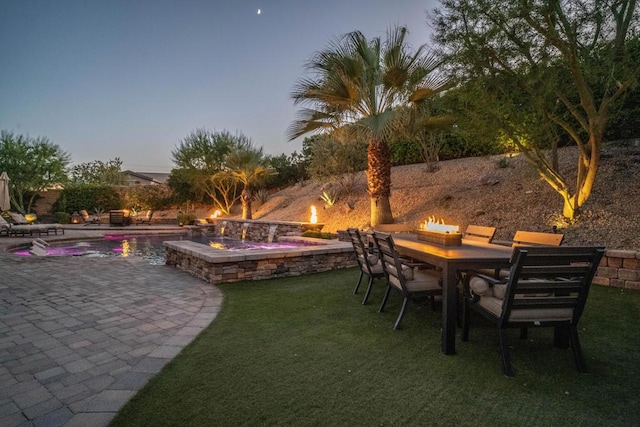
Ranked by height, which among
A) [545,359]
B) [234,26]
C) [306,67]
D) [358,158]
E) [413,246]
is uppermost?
[234,26]

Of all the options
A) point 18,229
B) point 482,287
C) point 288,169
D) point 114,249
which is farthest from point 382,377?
point 288,169

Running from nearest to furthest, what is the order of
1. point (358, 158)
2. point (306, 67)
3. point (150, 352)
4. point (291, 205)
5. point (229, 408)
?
1. point (229, 408)
2. point (150, 352)
3. point (306, 67)
4. point (358, 158)
5. point (291, 205)

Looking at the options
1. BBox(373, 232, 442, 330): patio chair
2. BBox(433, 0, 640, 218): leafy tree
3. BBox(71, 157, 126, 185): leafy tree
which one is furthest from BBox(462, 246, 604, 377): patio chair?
BBox(71, 157, 126, 185): leafy tree

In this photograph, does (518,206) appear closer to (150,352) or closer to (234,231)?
(150,352)

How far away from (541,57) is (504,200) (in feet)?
13.5

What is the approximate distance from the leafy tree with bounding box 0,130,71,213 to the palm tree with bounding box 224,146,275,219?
44.0ft

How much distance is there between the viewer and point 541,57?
589 centimetres

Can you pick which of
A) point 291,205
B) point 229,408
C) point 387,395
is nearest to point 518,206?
point 387,395

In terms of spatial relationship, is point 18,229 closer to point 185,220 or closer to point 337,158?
point 185,220

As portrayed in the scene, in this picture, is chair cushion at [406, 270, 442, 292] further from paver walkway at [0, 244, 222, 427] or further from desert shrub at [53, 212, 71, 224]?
desert shrub at [53, 212, 71, 224]

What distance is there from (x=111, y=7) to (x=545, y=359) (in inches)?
543

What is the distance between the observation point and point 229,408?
6.18 ft

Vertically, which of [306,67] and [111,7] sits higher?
[111,7]

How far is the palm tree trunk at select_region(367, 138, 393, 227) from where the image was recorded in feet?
26.7
